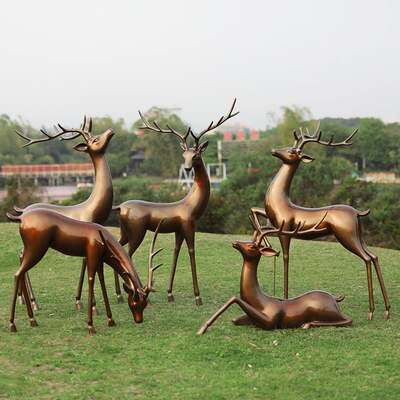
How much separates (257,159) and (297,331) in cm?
Answer: 2086

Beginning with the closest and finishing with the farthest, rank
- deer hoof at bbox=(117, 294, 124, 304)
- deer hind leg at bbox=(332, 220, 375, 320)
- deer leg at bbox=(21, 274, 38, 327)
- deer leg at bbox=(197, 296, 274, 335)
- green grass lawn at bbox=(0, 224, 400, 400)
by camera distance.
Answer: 1. green grass lawn at bbox=(0, 224, 400, 400)
2. deer leg at bbox=(197, 296, 274, 335)
3. deer leg at bbox=(21, 274, 38, 327)
4. deer hind leg at bbox=(332, 220, 375, 320)
5. deer hoof at bbox=(117, 294, 124, 304)

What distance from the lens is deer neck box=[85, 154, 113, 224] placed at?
327 inches

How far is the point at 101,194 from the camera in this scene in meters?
8.34

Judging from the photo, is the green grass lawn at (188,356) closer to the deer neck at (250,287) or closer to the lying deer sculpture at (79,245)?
the deer neck at (250,287)

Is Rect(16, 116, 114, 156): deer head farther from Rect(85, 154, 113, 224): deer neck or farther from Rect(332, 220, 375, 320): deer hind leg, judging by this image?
Rect(332, 220, 375, 320): deer hind leg

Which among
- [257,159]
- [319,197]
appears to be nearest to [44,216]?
[319,197]

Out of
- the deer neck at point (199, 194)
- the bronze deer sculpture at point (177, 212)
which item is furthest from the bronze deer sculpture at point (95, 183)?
the deer neck at point (199, 194)

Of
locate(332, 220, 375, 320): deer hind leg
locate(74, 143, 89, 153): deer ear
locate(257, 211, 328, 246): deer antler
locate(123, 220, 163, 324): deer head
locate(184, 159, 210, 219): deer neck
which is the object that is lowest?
locate(123, 220, 163, 324): deer head

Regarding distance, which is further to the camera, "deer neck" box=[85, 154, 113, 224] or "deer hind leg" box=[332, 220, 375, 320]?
"deer neck" box=[85, 154, 113, 224]

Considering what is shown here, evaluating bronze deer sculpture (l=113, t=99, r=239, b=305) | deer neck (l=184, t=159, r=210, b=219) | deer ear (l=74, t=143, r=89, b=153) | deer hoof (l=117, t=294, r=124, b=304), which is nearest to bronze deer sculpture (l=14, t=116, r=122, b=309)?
deer ear (l=74, t=143, r=89, b=153)

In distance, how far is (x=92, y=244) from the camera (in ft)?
23.7

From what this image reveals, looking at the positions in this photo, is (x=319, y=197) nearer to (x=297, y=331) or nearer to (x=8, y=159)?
(x=297, y=331)

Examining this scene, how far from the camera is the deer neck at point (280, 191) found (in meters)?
8.27

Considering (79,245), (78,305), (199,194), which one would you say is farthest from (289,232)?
(78,305)
